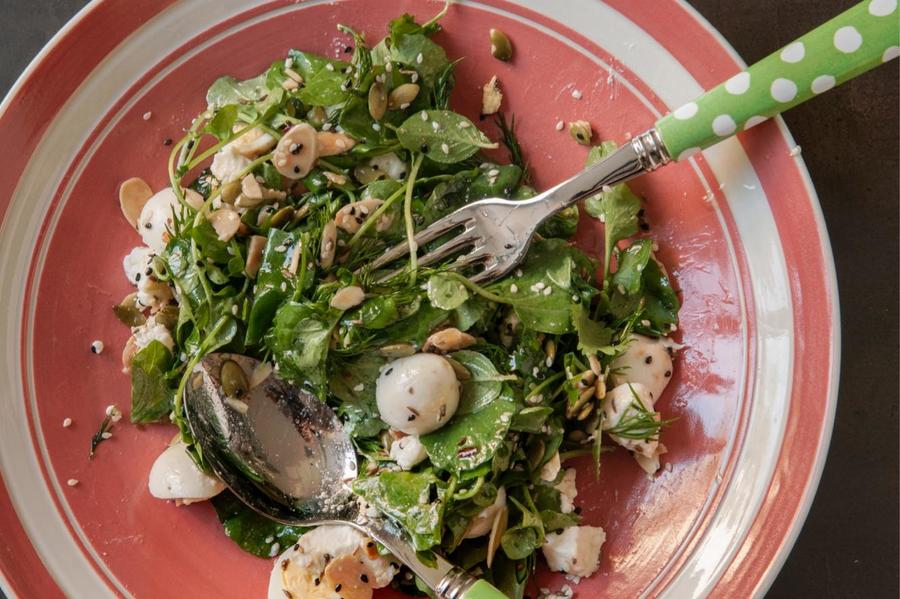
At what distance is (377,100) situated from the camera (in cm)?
139

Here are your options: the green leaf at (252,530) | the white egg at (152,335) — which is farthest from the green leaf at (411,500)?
the white egg at (152,335)

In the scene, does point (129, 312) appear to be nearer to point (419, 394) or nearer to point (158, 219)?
point (158, 219)

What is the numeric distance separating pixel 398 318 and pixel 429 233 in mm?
163

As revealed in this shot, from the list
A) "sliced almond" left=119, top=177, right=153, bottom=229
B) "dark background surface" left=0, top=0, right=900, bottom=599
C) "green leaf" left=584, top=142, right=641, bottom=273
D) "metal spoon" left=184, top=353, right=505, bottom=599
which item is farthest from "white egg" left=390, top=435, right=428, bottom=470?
"dark background surface" left=0, top=0, right=900, bottom=599

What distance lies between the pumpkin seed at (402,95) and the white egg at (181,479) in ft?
2.43

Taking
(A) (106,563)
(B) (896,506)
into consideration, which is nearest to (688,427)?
(B) (896,506)

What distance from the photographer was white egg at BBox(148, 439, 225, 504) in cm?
140

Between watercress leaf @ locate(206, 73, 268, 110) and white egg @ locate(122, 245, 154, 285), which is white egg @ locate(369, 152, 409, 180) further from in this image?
white egg @ locate(122, 245, 154, 285)

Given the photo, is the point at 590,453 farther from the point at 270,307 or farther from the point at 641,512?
the point at 270,307

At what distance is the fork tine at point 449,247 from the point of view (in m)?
1.36

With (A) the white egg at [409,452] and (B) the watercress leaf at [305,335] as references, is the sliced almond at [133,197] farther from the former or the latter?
(A) the white egg at [409,452]

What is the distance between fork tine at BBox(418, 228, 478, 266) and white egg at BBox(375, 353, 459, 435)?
0.55 feet

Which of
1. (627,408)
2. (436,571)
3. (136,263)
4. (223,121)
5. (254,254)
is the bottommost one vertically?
(436,571)

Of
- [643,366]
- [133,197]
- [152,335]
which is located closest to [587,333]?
[643,366]
